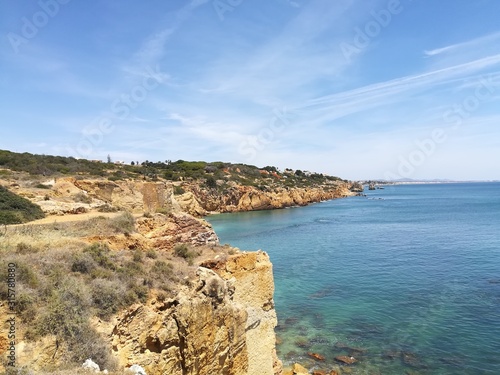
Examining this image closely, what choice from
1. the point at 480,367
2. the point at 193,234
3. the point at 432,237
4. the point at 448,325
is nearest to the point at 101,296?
the point at 193,234

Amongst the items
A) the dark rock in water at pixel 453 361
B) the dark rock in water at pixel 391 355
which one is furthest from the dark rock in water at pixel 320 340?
the dark rock in water at pixel 453 361

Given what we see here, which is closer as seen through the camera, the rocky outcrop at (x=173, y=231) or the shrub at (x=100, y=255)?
the shrub at (x=100, y=255)

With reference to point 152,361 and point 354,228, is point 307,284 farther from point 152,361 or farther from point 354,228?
point 354,228

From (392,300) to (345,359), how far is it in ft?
23.5

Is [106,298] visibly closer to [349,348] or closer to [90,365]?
[90,365]

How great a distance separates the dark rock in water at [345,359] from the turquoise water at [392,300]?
267mm

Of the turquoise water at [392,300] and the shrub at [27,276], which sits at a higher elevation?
the shrub at [27,276]

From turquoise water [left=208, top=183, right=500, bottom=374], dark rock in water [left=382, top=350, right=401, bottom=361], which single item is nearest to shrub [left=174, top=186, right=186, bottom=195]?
turquoise water [left=208, top=183, right=500, bottom=374]

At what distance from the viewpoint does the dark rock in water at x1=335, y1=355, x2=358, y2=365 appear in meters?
13.7

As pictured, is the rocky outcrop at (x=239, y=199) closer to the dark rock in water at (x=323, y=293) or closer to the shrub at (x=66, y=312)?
the dark rock in water at (x=323, y=293)

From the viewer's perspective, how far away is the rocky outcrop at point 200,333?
23.6ft

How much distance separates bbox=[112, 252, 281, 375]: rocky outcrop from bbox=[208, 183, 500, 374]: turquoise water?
17.1 feet

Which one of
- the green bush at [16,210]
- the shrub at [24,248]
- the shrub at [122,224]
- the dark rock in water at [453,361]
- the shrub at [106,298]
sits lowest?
the dark rock in water at [453,361]

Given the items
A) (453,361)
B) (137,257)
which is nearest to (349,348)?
(453,361)
